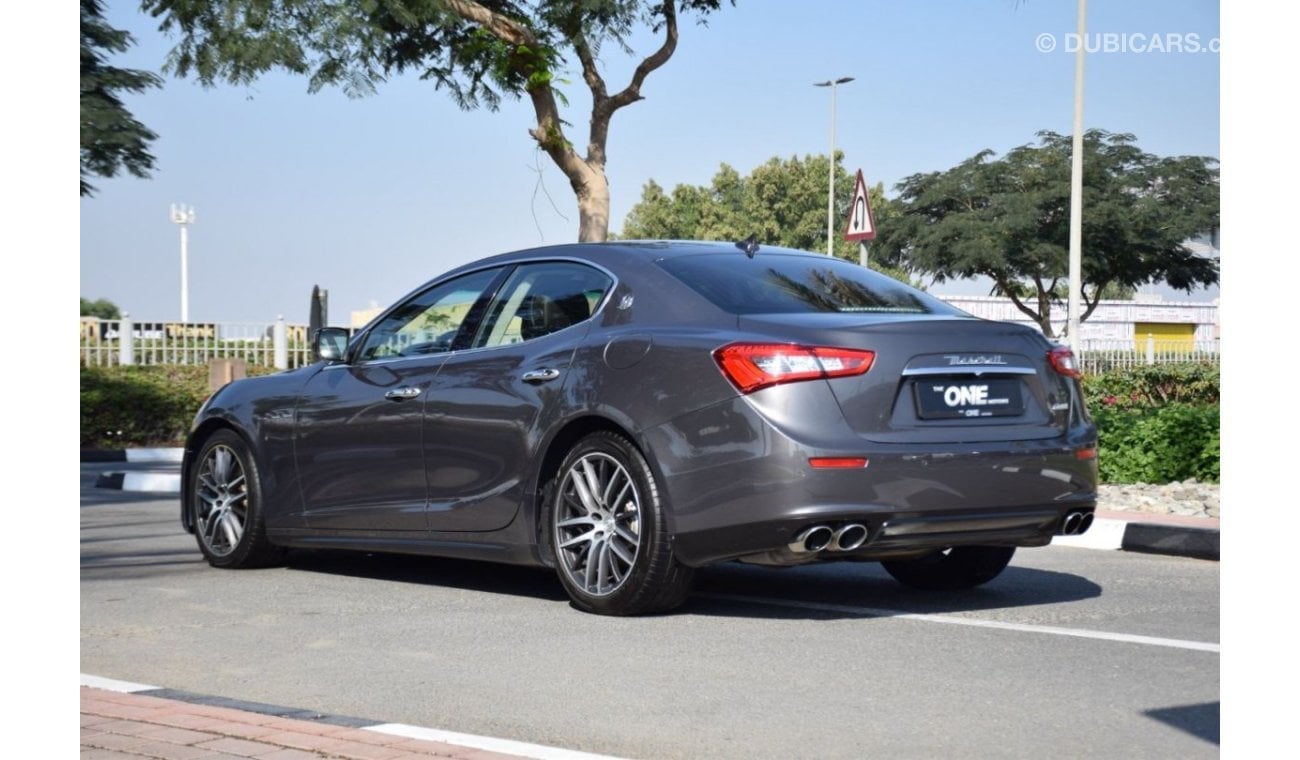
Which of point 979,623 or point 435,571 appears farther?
point 435,571

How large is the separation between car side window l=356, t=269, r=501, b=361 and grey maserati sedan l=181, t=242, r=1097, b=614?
0.5 inches

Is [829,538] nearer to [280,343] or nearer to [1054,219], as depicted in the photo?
[280,343]

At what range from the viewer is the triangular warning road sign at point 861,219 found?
15.1 m

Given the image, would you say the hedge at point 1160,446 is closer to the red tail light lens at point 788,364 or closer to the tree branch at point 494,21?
the tree branch at point 494,21

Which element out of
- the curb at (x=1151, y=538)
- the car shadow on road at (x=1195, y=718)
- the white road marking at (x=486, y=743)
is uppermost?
the curb at (x=1151, y=538)

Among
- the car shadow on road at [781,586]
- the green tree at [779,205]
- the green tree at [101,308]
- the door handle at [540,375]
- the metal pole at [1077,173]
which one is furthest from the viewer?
the green tree at [101,308]

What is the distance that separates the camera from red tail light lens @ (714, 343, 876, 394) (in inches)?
257

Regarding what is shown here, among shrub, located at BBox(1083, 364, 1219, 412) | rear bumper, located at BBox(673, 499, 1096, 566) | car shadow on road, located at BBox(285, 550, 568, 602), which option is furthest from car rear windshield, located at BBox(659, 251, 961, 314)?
shrub, located at BBox(1083, 364, 1219, 412)

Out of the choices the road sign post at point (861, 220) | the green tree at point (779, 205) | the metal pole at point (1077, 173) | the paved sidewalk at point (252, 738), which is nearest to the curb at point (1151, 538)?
the road sign post at point (861, 220)

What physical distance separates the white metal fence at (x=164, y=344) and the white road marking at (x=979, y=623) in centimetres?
2476

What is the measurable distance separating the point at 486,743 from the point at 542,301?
3.32 metres

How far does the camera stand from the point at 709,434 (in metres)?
6.61

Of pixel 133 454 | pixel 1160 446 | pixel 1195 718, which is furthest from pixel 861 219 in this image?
pixel 133 454
